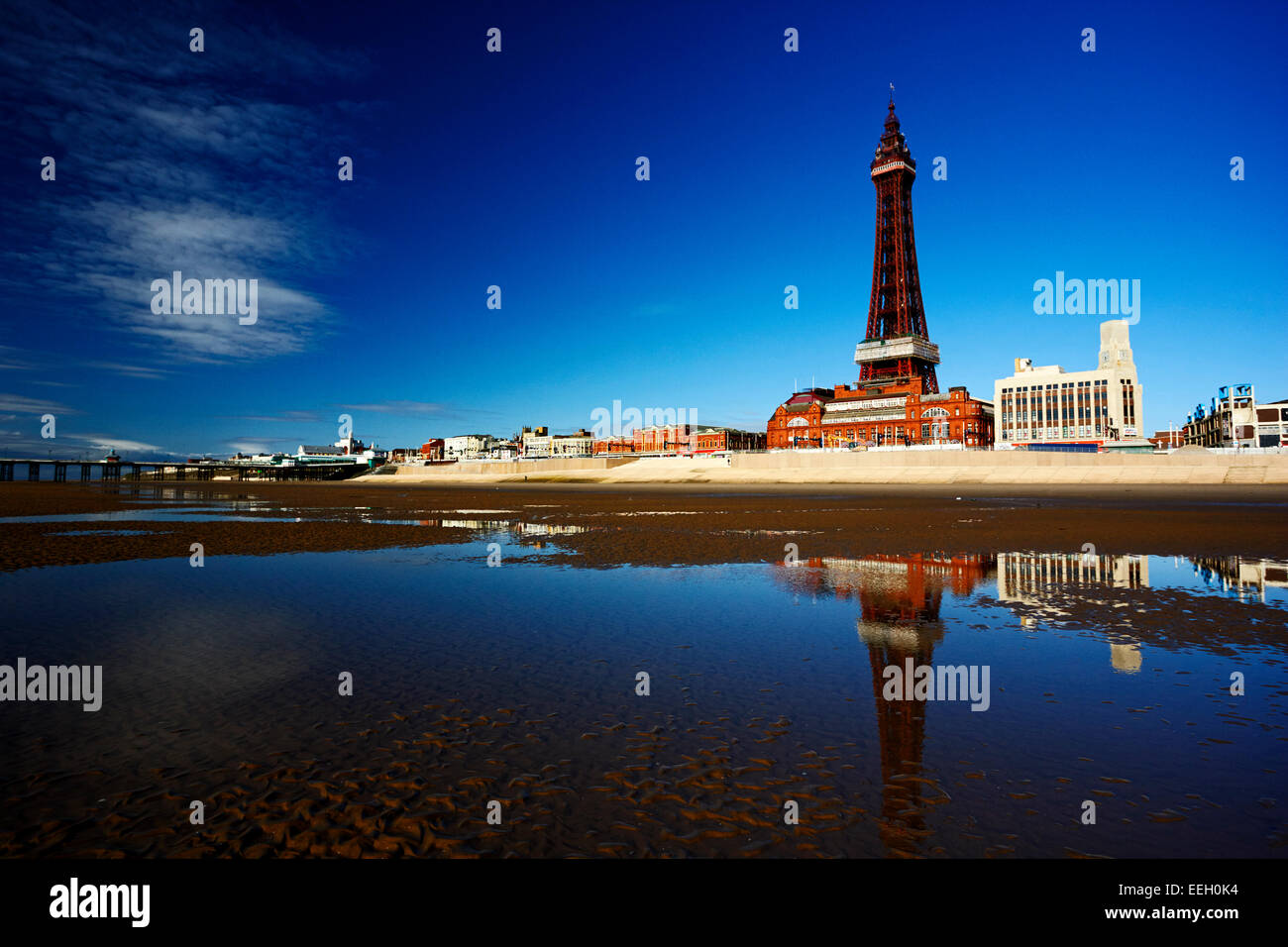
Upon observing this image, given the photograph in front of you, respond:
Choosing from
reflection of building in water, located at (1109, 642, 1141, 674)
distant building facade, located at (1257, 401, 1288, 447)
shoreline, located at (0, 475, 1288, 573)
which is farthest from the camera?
distant building facade, located at (1257, 401, 1288, 447)

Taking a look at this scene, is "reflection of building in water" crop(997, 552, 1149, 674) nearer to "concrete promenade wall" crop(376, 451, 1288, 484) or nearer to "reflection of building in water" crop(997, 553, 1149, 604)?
"reflection of building in water" crop(997, 553, 1149, 604)

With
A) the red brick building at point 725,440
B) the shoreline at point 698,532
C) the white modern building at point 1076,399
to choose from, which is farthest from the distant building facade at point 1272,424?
the red brick building at point 725,440

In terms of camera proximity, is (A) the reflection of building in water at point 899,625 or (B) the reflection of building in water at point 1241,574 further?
(B) the reflection of building in water at point 1241,574

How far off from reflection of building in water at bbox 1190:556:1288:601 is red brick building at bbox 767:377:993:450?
107 meters

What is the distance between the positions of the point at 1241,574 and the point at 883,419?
12114 centimetres

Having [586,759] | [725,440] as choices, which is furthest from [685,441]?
[586,759]

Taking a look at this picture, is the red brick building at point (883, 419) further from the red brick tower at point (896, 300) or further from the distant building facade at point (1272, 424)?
the distant building facade at point (1272, 424)

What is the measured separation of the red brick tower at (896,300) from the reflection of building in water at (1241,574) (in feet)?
416

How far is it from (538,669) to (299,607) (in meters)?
4.97

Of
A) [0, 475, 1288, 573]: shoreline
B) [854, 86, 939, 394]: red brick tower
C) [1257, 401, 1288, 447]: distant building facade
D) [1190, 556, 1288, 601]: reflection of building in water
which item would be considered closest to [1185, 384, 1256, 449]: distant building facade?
[1257, 401, 1288, 447]: distant building facade

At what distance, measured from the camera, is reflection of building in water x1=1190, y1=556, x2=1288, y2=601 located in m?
9.91

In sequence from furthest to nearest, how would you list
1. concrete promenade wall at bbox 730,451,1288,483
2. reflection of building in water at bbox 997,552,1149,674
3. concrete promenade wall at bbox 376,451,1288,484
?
concrete promenade wall at bbox 376,451,1288,484 → concrete promenade wall at bbox 730,451,1288,483 → reflection of building in water at bbox 997,552,1149,674

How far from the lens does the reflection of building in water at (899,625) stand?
340 cm
